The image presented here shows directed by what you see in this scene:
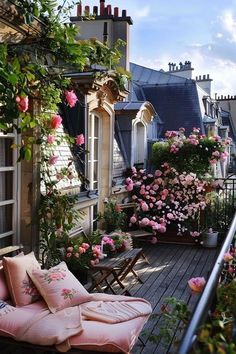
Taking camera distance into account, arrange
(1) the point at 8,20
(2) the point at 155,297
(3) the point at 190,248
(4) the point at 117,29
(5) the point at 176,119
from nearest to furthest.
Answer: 1. (1) the point at 8,20
2. (2) the point at 155,297
3. (3) the point at 190,248
4. (4) the point at 117,29
5. (5) the point at 176,119

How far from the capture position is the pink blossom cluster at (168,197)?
8406 mm

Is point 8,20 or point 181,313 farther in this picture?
point 8,20

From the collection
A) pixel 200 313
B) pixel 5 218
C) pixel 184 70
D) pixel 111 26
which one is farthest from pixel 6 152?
pixel 184 70

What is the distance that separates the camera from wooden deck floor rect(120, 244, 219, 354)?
15.3 feet

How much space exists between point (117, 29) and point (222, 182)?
154 inches

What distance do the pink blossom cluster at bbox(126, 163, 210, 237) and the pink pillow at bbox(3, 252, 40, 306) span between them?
4.37 meters

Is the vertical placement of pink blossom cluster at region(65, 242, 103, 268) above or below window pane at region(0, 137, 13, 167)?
below

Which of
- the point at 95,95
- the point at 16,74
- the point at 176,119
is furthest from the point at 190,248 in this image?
the point at 16,74

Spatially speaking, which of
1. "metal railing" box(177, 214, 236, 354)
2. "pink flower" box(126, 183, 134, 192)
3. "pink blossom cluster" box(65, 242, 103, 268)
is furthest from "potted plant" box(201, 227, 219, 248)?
"metal railing" box(177, 214, 236, 354)

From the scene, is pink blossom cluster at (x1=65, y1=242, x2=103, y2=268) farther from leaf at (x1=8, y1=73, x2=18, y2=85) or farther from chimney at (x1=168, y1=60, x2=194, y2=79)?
chimney at (x1=168, y1=60, x2=194, y2=79)

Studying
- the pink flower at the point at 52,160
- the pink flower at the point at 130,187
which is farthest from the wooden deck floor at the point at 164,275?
the pink flower at the point at 52,160

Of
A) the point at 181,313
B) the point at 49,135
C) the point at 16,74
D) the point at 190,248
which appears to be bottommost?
the point at 190,248

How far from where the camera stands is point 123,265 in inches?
231

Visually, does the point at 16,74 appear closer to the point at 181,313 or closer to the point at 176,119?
the point at 181,313
